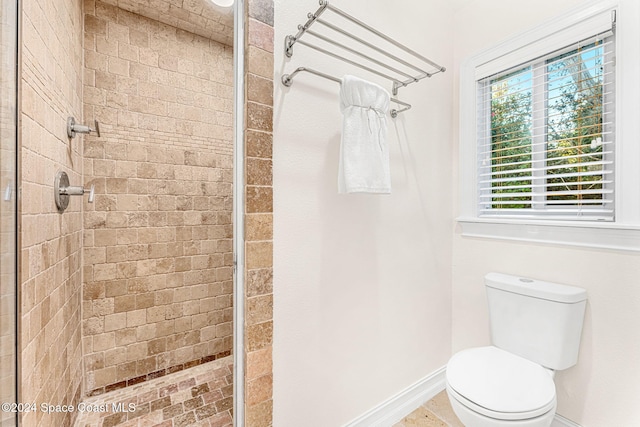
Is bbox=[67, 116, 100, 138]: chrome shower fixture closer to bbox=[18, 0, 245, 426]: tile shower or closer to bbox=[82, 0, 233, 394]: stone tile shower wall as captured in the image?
bbox=[18, 0, 245, 426]: tile shower

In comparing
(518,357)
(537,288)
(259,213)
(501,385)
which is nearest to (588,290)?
(537,288)

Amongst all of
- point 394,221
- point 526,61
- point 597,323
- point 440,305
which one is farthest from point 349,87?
point 597,323

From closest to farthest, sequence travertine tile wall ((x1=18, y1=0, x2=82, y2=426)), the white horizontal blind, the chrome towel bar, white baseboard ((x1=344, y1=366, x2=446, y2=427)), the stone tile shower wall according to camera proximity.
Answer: travertine tile wall ((x1=18, y1=0, x2=82, y2=426)), the chrome towel bar, the white horizontal blind, white baseboard ((x1=344, y1=366, x2=446, y2=427)), the stone tile shower wall

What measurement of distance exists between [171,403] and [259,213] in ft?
4.72

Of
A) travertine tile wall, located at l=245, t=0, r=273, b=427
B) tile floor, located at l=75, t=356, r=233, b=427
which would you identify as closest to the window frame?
travertine tile wall, located at l=245, t=0, r=273, b=427

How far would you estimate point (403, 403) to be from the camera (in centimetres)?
160

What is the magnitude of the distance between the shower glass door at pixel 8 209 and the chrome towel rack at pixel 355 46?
756 millimetres

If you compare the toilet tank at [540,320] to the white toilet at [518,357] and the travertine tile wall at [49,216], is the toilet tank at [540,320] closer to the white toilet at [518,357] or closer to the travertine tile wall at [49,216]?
the white toilet at [518,357]

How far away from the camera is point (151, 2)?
1755 millimetres

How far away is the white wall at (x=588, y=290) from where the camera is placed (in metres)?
1.24

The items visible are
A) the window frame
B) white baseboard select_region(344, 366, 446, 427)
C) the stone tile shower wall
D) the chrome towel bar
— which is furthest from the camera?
the stone tile shower wall

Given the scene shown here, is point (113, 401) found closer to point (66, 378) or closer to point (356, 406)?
point (66, 378)

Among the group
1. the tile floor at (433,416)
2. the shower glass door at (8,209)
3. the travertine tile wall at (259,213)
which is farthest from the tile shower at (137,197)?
the tile floor at (433,416)

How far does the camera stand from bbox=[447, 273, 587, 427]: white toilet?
1017 millimetres
